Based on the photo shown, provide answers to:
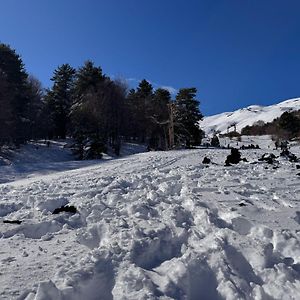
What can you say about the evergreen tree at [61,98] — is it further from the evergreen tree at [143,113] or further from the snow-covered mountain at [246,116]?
the snow-covered mountain at [246,116]

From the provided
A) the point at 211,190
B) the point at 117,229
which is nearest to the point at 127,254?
the point at 117,229

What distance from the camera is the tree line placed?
3322 centimetres

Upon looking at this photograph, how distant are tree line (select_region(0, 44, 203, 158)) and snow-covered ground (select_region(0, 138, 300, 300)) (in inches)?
952

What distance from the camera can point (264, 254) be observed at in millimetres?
4594

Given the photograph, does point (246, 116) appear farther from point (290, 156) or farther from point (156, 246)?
point (156, 246)

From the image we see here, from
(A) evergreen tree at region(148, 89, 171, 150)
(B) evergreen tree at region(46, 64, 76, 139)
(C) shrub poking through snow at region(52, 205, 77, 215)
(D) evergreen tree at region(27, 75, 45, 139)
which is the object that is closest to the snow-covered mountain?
(A) evergreen tree at region(148, 89, 171, 150)

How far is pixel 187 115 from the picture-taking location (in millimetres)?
42156

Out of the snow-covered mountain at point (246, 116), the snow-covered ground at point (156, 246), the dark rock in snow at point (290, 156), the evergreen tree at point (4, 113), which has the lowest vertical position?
the snow-covered ground at point (156, 246)

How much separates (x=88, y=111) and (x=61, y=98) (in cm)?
959

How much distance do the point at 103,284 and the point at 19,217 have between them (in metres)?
3.68

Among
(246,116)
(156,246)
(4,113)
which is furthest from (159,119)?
(246,116)

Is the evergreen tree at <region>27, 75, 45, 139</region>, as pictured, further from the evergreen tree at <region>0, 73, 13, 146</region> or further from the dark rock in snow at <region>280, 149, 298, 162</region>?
the dark rock in snow at <region>280, 149, 298, 162</region>

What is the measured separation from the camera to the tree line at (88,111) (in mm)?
33219

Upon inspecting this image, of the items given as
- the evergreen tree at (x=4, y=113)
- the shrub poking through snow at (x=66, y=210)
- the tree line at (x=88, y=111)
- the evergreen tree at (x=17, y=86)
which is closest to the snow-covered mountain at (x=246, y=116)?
the tree line at (x=88, y=111)
